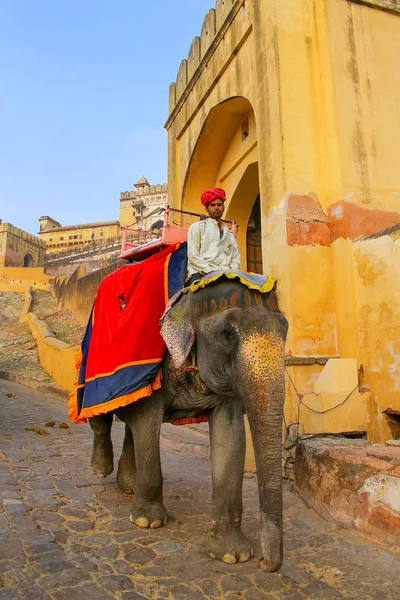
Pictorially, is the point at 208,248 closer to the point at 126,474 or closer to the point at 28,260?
the point at 126,474

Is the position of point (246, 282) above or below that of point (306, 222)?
below

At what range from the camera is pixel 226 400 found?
3416 mm

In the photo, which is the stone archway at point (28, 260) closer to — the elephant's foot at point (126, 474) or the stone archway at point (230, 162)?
the stone archway at point (230, 162)

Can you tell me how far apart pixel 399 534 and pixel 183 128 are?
959 centimetres

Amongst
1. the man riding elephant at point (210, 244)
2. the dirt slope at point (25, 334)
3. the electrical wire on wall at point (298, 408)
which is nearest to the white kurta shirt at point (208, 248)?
the man riding elephant at point (210, 244)

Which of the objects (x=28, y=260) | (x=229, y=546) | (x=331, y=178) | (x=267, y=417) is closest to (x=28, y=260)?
(x=28, y=260)

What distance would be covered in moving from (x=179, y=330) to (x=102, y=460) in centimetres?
235

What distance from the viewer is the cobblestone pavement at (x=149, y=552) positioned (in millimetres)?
2568

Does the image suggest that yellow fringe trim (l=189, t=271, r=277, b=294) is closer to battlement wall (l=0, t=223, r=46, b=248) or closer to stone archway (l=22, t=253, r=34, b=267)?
battlement wall (l=0, t=223, r=46, b=248)

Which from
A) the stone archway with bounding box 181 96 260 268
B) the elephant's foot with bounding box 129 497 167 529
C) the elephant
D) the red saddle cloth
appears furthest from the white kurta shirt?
the stone archway with bounding box 181 96 260 268

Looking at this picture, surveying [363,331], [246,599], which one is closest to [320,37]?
[363,331]

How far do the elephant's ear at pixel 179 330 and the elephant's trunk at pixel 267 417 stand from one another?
55 cm

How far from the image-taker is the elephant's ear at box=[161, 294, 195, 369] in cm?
306

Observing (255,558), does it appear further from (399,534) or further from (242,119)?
(242,119)
